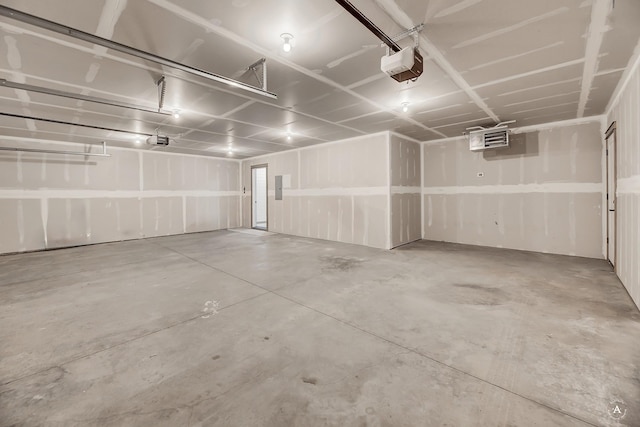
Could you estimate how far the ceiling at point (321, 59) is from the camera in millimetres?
1955

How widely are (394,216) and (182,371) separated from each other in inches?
199

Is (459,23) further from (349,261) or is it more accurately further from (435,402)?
(349,261)

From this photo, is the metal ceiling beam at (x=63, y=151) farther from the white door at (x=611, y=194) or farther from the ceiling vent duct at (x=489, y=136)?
the white door at (x=611, y=194)

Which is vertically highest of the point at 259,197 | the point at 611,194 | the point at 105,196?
the point at 259,197

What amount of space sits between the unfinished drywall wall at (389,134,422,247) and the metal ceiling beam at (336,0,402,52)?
3771 mm

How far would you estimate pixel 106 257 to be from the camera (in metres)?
5.37

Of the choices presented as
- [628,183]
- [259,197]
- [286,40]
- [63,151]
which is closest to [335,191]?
[286,40]

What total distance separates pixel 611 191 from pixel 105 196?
10.7m

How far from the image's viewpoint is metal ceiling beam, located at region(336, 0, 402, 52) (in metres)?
1.70

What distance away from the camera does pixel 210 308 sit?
284cm

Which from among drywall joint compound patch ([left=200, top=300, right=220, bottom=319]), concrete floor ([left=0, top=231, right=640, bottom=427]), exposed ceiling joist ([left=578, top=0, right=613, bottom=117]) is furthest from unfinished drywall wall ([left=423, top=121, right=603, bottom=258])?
drywall joint compound patch ([left=200, top=300, right=220, bottom=319])

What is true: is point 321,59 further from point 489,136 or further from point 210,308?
point 489,136

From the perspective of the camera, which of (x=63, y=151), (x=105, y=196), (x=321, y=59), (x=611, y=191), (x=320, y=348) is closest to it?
(x=320, y=348)

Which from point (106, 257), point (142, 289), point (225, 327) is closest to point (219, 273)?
point (142, 289)
